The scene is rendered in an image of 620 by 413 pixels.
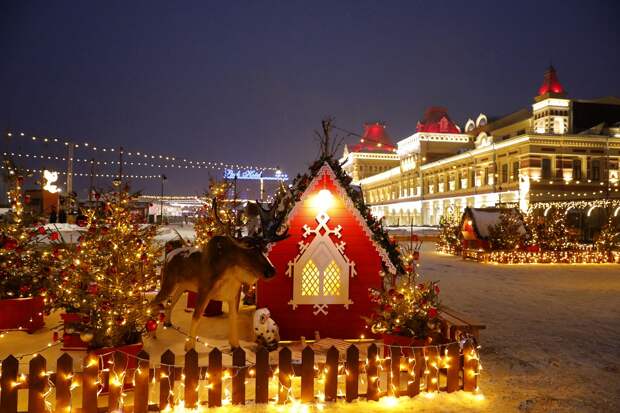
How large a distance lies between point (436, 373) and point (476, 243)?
22.4 m

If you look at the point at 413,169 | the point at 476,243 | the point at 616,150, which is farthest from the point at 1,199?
the point at 616,150

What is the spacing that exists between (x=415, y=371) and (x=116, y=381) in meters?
3.43

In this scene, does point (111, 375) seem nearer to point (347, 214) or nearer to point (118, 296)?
point (118, 296)

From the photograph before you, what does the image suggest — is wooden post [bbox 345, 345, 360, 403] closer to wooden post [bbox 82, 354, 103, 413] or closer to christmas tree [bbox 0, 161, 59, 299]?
wooden post [bbox 82, 354, 103, 413]

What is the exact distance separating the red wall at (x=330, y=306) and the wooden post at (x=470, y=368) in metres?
2.54

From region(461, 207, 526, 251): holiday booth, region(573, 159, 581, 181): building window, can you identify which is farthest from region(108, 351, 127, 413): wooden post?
region(573, 159, 581, 181): building window

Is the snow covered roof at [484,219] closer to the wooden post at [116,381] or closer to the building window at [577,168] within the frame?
the wooden post at [116,381]

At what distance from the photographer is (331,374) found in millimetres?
5070

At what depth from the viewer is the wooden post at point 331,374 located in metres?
5.04

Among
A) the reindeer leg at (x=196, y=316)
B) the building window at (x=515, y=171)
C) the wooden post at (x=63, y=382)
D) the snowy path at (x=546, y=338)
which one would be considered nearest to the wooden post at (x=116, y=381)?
the wooden post at (x=63, y=382)

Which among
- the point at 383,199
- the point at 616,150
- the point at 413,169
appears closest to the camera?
the point at 616,150

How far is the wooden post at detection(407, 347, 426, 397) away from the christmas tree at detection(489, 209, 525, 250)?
1978cm

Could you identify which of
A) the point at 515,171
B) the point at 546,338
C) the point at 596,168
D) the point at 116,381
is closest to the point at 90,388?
the point at 116,381

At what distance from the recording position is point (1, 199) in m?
41.0
